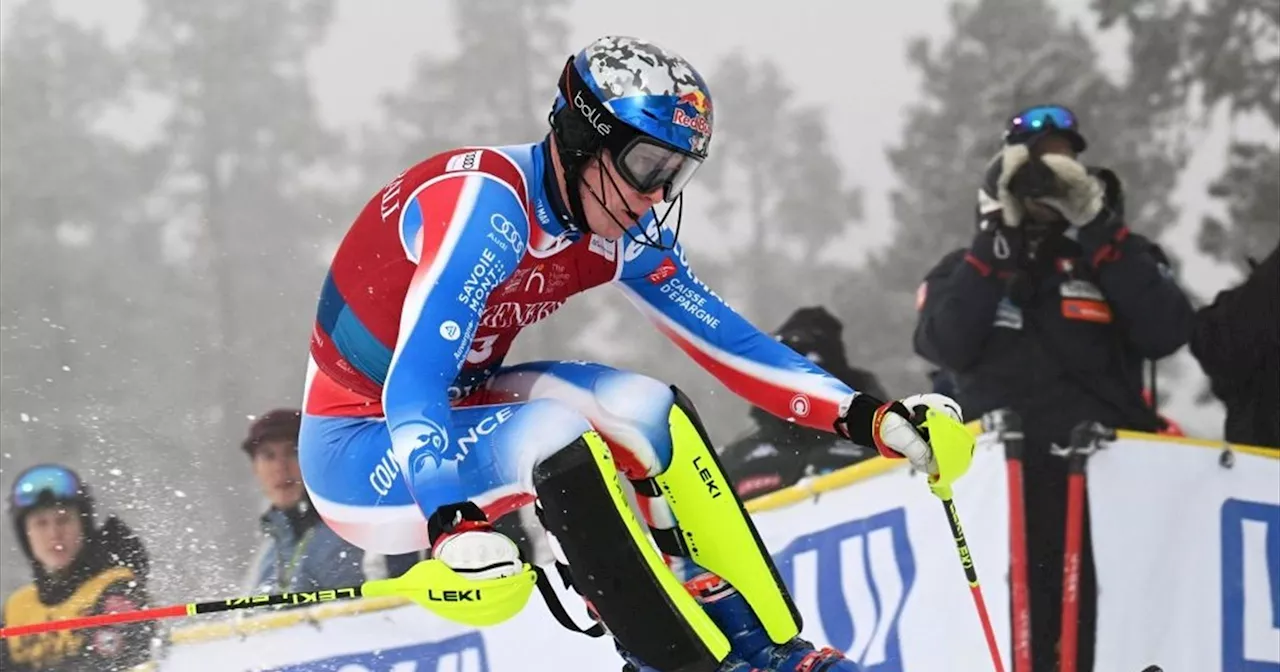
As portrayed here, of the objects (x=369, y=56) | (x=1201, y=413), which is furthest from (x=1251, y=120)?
(x=369, y=56)

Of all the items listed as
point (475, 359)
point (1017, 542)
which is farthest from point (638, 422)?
point (1017, 542)

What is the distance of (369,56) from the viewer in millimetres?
19234

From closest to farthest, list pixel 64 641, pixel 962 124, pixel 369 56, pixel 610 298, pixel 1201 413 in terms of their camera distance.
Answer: pixel 64 641 → pixel 1201 413 → pixel 962 124 → pixel 610 298 → pixel 369 56

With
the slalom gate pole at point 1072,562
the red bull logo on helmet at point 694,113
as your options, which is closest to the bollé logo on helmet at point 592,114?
the red bull logo on helmet at point 694,113

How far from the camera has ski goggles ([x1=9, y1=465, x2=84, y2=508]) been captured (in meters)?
5.07

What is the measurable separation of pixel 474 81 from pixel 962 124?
292 inches

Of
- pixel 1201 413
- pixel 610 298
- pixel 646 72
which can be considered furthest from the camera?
pixel 610 298

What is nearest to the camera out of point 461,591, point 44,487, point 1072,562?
point 461,591

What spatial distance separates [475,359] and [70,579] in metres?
2.52

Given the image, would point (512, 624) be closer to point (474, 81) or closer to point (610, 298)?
point (610, 298)

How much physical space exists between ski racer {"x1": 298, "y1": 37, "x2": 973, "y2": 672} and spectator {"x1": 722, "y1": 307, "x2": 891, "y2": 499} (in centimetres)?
163

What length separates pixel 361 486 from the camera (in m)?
2.94

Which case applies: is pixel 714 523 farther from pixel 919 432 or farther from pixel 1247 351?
pixel 1247 351

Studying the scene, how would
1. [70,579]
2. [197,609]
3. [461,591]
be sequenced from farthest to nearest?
[70,579] < [197,609] < [461,591]
